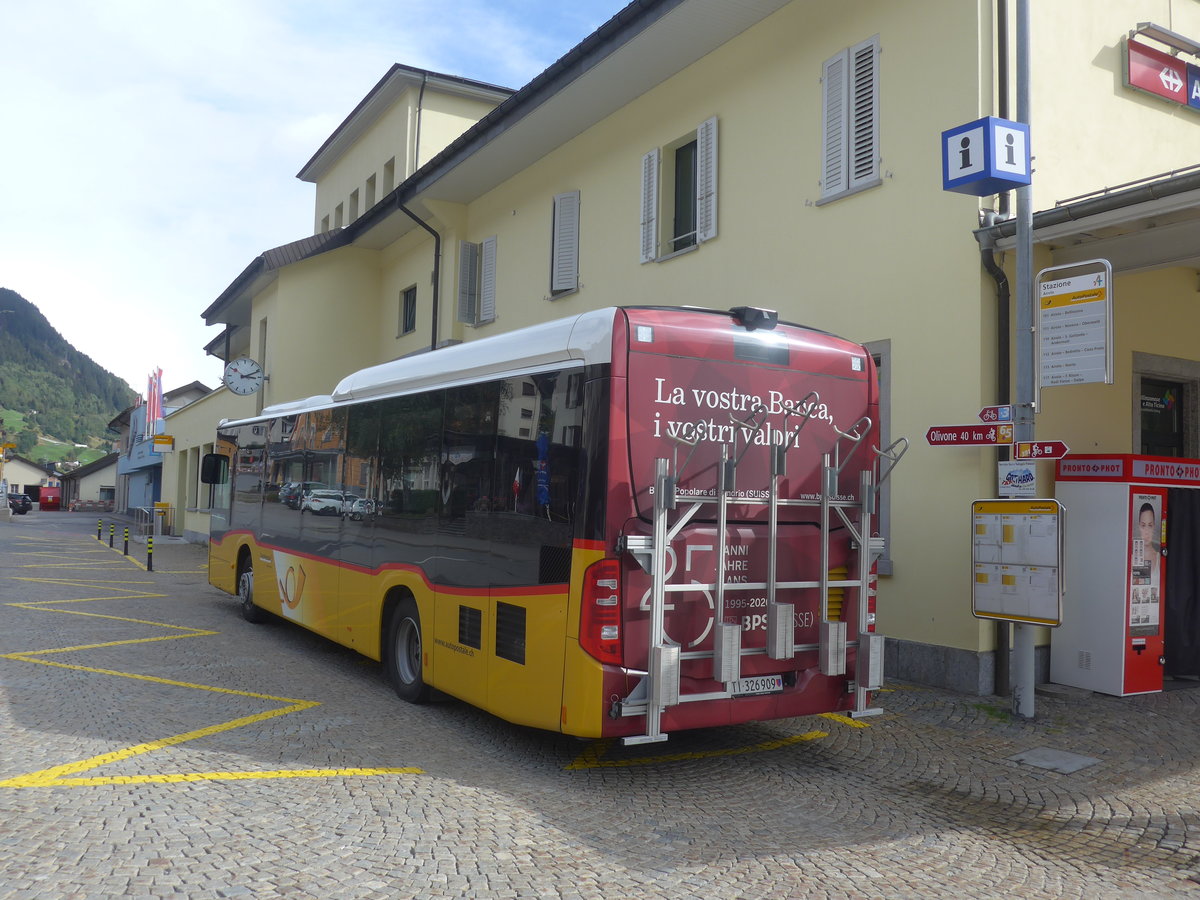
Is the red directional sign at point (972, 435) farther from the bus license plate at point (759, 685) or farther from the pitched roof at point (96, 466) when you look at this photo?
the pitched roof at point (96, 466)

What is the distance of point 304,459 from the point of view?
33.3ft

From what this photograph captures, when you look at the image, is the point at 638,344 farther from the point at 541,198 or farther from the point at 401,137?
the point at 401,137

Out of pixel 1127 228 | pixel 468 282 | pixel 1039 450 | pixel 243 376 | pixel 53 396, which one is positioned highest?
pixel 53 396

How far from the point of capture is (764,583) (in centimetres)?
606

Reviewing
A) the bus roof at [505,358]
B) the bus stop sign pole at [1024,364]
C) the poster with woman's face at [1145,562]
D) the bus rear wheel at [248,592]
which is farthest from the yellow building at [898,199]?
the bus rear wheel at [248,592]

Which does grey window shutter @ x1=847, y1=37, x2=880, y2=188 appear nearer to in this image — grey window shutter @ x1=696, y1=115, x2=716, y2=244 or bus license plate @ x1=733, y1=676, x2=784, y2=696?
grey window shutter @ x1=696, y1=115, x2=716, y2=244

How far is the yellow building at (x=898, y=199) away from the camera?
8.70 meters

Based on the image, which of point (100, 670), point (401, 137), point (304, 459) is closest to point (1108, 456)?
point (304, 459)

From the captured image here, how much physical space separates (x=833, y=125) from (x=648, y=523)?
21.1 feet

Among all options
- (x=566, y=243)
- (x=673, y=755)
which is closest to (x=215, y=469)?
(x=566, y=243)

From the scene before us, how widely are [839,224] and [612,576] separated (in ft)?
19.9

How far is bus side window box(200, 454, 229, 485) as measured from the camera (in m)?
13.2

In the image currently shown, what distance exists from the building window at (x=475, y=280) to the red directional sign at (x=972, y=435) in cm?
1137

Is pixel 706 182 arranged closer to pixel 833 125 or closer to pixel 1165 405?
pixel 833 125
